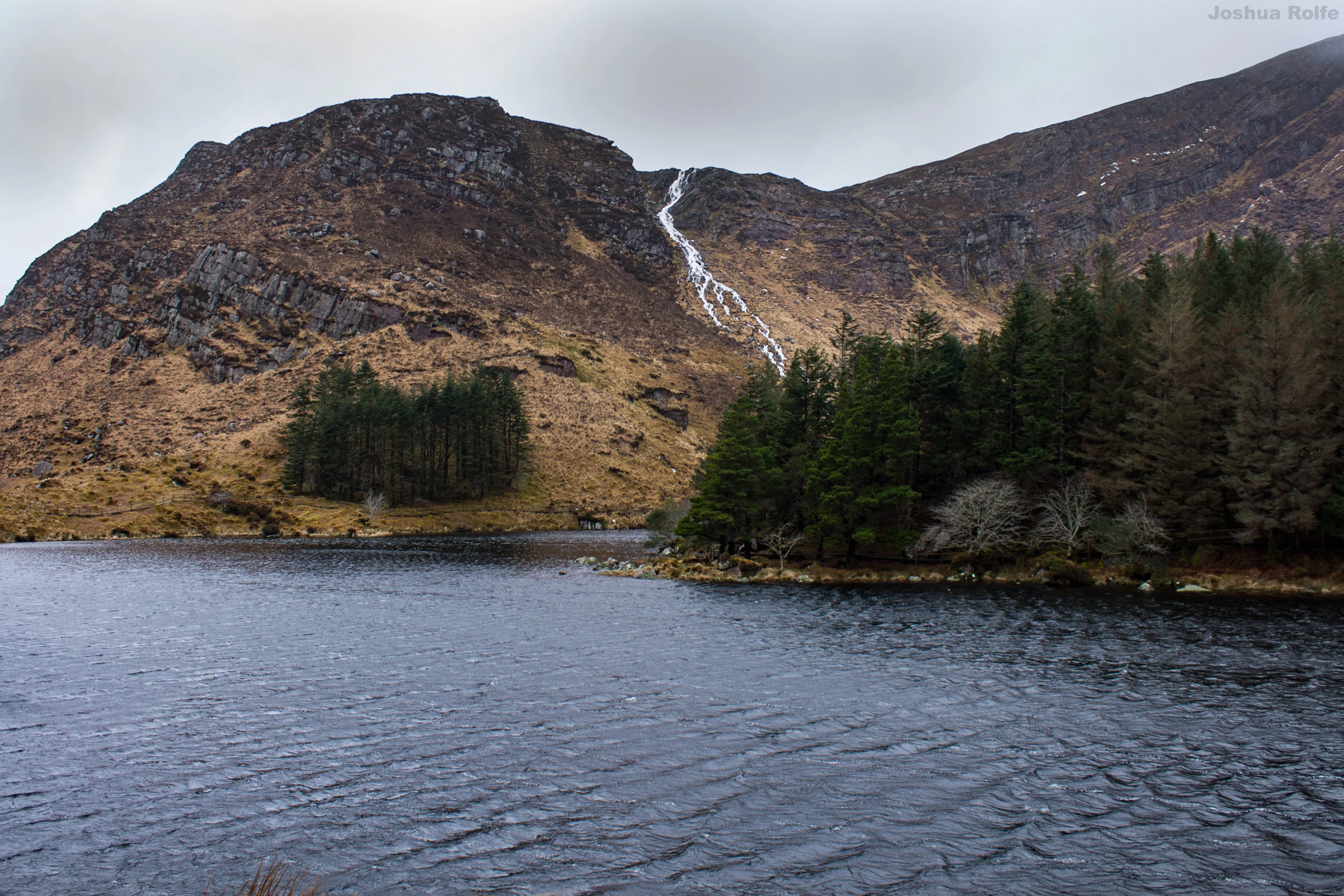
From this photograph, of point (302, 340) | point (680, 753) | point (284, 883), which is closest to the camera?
point (284, 883)

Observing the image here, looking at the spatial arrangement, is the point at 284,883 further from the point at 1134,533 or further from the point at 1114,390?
the point at 1114,390

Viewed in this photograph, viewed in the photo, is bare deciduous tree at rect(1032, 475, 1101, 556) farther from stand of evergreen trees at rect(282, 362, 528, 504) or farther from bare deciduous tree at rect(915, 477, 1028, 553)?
stand of evergreen trees at rect(282, 362, 528, 504)

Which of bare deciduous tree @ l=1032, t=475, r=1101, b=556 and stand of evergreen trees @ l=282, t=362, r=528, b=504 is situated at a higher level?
stand of evergreen trees @ l=282, t=362, r=528, b=504

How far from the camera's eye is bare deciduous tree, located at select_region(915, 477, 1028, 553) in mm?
50800

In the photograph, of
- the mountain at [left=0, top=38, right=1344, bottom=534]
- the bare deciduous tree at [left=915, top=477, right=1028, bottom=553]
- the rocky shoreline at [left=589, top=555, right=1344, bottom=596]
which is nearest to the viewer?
the rocky shoreline at [left=589, top=555, right=1344, bottom=596]

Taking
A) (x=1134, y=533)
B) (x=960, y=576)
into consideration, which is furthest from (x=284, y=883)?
(x=1134, y=533)

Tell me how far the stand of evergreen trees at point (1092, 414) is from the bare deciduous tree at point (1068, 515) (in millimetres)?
1301

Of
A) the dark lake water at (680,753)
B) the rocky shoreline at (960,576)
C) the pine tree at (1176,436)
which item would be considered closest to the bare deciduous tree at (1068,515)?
the pine tree at (1176,436)

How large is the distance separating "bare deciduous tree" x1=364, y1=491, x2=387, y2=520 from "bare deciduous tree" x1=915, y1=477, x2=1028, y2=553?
6935 cm

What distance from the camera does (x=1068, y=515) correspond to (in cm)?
5028

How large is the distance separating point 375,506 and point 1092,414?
8165 cm

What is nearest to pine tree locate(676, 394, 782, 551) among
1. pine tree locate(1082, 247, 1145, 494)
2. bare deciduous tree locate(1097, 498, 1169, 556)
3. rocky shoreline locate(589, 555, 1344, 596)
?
rocky shoreline locate(589, 555, 1344, 596)

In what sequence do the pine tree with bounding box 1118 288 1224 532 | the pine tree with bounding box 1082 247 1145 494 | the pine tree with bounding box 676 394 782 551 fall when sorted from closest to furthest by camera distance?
1. the pine tree with bounding box 1118 288 1224 532
2. the pine tree with bounding box 1082 247 1145 494
3. the pine tree with bounding box 676 394 782 551

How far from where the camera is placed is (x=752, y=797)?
578 inches
